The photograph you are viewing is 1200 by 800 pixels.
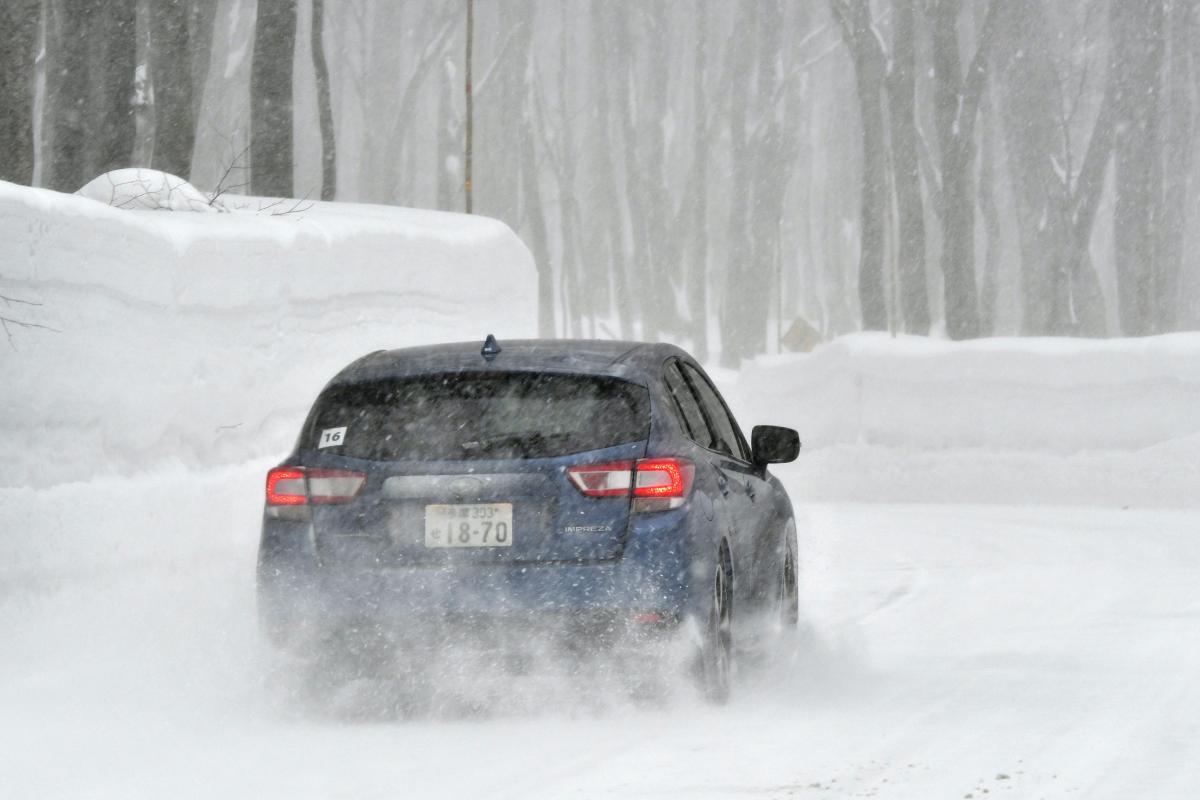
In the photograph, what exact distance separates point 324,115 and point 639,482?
73.8 feet

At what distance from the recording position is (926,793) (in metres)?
6.19

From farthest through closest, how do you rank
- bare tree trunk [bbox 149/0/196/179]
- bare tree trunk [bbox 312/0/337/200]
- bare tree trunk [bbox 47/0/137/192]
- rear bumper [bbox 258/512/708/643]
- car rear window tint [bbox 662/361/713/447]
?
bare tree trunk [bbox 312/0/337/200] → bare tree trunk [bbox 149/0/196/179] → bare tree trunk [bbox 47/0/137/192] → car rear window tint [bbox 662/361/713/447] → rear bumper [bbox 258/512/708/643]

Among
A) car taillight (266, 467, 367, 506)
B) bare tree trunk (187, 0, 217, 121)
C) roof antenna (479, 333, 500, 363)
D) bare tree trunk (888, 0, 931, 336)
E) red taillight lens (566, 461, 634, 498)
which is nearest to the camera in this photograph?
red taillight lens (566, 461, 634, 498)

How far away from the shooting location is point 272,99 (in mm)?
21469

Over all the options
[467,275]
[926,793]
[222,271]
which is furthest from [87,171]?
[926,793]

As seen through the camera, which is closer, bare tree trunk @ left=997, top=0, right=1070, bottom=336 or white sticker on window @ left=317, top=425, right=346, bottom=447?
white sticker on window @ left=317, top=425, right=346, bottom=447

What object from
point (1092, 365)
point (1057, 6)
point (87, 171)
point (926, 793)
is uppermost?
point (1057, 6)

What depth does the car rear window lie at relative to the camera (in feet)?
25.2

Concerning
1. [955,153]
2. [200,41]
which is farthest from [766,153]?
[200,41]

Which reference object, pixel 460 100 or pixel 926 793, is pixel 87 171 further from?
pixel 460 100

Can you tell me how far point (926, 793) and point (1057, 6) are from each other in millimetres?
43046

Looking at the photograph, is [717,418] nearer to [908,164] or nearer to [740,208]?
[908,164]

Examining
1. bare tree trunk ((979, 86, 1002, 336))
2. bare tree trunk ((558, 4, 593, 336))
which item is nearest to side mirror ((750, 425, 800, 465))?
bare tree trunk ((979, 86, 1002, 336))

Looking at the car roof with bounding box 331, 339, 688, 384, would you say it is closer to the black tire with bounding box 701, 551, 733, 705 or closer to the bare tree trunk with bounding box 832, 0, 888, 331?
the black tire with bounding box 701, 551, 733, 705
